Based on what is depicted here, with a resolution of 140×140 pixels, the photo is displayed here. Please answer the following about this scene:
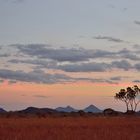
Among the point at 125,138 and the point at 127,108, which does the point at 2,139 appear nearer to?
the point at 125,138

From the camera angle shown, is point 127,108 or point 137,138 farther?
point 127,108

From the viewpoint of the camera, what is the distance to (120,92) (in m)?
138

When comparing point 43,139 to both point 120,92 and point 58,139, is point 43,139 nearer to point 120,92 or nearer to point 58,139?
point 58,139

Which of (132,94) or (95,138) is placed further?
(132,94)

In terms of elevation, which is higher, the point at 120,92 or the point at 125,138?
the point at 120,92

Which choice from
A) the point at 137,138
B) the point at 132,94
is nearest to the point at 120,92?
the point at 132,94

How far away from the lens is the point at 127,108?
452 ft

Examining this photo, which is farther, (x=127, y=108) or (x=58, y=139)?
(x=127, y=108)

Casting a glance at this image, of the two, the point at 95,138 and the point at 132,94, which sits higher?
the point at 132,94

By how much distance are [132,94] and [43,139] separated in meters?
114

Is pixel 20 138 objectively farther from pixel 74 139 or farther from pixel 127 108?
pixel 127 108

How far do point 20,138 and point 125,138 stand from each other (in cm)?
594

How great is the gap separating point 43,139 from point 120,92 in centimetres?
11392

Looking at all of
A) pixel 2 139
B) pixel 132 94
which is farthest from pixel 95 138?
pixel 132 94
